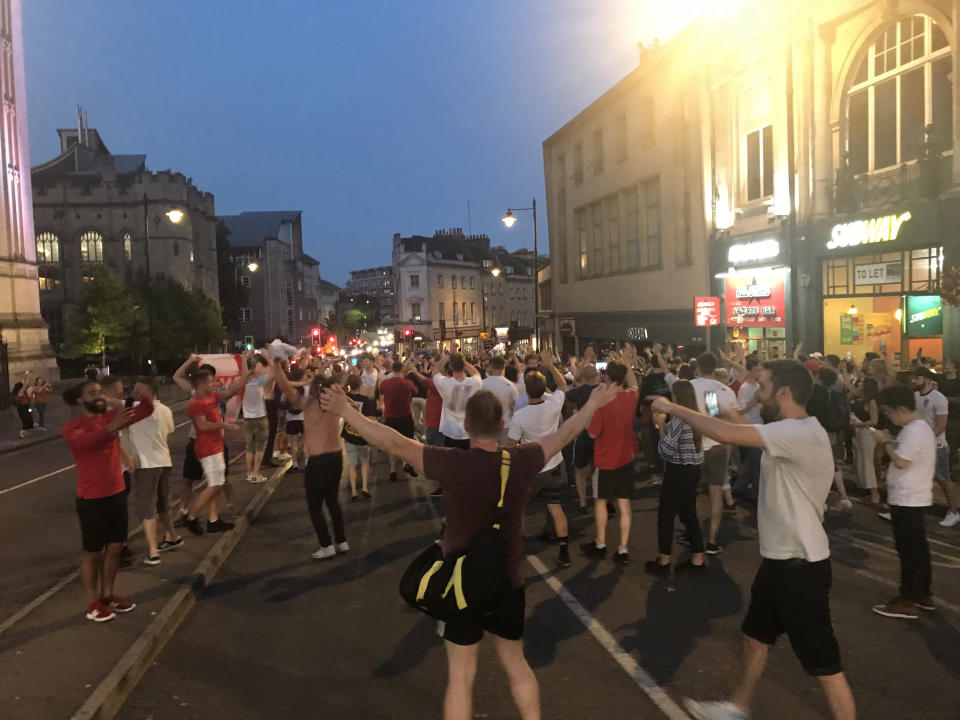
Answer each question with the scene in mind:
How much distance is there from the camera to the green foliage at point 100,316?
44.8 meters

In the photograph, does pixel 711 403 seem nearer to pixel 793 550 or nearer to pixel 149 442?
pixel 793 550

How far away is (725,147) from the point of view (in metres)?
24.1

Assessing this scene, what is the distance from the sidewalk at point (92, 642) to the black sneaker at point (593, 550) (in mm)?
3704

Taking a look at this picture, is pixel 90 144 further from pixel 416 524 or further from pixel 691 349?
pixel 416 524

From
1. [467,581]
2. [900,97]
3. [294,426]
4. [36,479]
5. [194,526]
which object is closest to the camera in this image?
[467,581]

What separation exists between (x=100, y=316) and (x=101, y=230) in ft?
59.9

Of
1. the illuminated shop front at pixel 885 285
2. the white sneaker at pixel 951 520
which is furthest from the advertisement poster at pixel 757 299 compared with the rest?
the white sneaker at pixel 951 520

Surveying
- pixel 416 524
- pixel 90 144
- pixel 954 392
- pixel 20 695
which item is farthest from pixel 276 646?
pixel 90 144

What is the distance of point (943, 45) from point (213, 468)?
55.1 ft

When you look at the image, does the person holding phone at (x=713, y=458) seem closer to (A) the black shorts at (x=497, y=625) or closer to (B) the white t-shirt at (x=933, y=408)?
(B) the white t-shirt at (x=933, y=408)

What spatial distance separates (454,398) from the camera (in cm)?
1023

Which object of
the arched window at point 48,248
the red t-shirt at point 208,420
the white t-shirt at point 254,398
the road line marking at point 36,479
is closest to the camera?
the red t-shirt at point 208,420

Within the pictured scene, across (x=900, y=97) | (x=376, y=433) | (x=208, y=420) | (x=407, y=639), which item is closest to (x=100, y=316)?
(x=208, y=420)

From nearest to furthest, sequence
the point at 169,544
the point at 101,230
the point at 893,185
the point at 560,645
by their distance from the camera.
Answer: the point at 560,645
the point at 169,544
the point at 893,185
the point at 101,230
